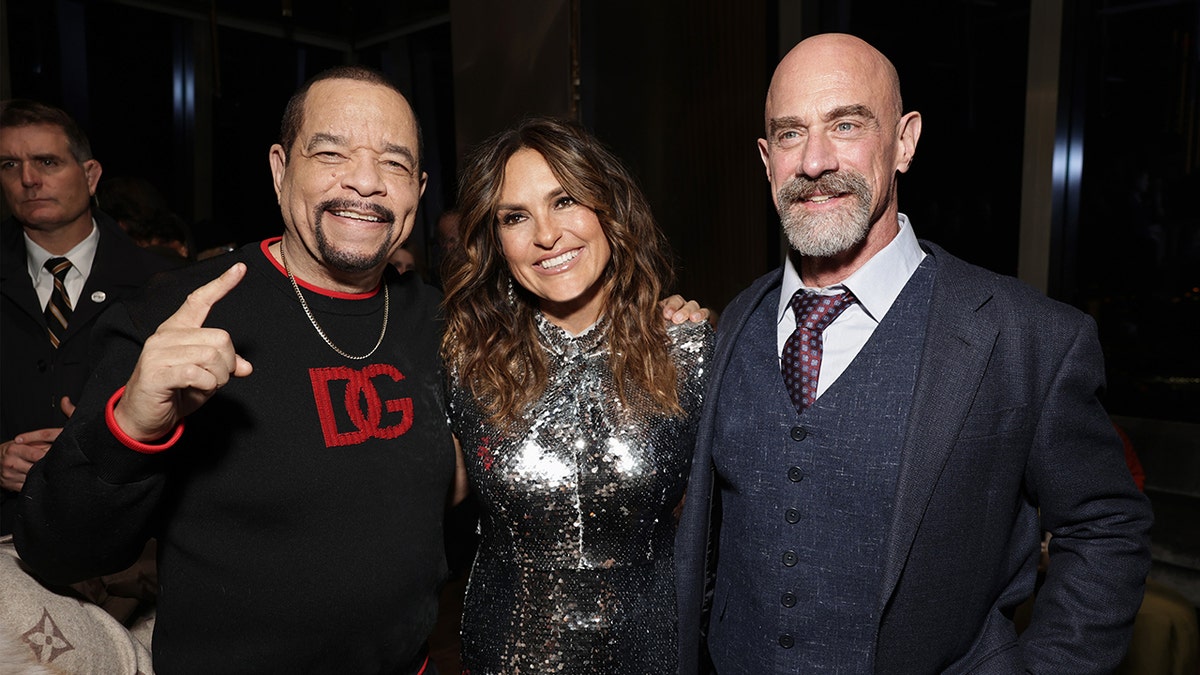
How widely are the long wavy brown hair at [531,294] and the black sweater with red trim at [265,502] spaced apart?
251 millimetres

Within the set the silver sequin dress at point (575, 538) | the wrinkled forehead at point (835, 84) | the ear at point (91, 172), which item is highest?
the wrinkled forehead at point (835, 84)

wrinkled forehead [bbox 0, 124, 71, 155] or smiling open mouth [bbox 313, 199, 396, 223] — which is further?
wrinkled forehead [bbox 0, 124, 71, 155]

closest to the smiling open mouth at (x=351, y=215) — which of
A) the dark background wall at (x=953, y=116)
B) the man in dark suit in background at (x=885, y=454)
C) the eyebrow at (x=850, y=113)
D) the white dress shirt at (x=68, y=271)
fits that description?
the man in dark suit in background at (x=885, y=454)

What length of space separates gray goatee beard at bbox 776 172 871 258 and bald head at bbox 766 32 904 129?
0.50 ft

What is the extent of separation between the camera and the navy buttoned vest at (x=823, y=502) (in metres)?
1.32

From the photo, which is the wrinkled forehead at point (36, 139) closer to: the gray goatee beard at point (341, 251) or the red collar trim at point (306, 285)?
the red collar trim at point (306, 285)

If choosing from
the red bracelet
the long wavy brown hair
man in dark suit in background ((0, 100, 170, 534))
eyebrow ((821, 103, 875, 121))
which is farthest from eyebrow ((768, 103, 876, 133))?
man in dark suit in background ((0, 100, 170, 534))

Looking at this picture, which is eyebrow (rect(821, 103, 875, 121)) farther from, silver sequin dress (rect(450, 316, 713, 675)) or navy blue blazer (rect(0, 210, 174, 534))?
navy blue blazer (rect(0, 210, 174, 534))

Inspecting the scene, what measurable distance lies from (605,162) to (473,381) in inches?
21.7

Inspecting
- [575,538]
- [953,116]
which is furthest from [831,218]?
[953,116]

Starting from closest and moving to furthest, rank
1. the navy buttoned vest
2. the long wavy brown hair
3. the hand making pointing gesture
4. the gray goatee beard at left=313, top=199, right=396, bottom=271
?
the hand making pointing gesture
the navy buttoned vest
the gray goatee beard at left=313, top=199, right=396, bottom=271
the long wavy brown hair

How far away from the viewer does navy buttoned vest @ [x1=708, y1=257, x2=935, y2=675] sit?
1.32 m

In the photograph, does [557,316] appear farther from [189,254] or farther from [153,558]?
[189,254]

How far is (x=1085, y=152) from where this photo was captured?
3.96 m
